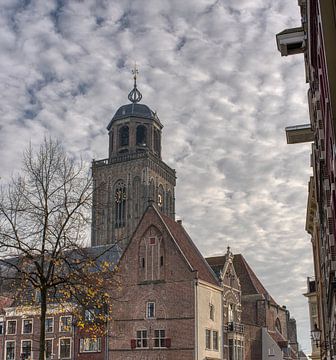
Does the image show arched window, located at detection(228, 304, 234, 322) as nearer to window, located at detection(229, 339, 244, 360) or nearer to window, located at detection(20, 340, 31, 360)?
window, located at detection(229, 339, 244, 360)

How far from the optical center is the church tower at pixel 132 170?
92062 millimetres

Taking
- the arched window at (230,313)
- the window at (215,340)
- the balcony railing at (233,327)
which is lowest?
the window at (215,340)

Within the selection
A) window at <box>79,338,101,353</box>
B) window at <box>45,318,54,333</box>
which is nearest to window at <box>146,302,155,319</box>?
window at <box>79,338,101,353</box>

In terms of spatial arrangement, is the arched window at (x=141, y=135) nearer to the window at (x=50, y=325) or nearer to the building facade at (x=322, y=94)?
the window at (x=50, y=325)

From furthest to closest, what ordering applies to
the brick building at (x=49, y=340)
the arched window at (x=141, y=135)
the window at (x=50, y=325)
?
the arched window at (x=141, y=135) < the window at (x=50, y=325) < the brick building at (x=49, y=340)

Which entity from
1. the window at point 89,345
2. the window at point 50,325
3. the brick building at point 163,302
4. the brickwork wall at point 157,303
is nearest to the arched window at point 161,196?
the window at point 50,325

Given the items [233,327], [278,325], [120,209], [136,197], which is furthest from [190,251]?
[120,209]

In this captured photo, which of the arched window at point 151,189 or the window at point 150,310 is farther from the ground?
the arched window at point 151,189

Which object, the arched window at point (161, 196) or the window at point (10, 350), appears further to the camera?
the arched window at point (161, 196)

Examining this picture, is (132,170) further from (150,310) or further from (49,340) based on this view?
(150,310)

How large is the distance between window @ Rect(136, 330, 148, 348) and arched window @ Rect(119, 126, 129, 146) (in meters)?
51.6

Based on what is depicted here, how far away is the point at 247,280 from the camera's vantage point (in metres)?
60.8

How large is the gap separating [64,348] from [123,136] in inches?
1964

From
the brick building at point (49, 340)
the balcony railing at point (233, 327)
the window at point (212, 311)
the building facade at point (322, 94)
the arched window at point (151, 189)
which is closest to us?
the building facade at point (322, 94)
